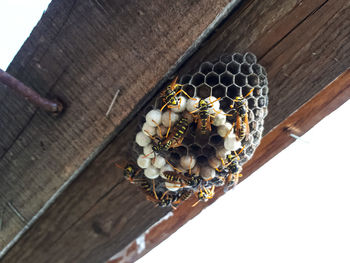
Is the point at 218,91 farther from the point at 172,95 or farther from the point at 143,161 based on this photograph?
the point at 143,161

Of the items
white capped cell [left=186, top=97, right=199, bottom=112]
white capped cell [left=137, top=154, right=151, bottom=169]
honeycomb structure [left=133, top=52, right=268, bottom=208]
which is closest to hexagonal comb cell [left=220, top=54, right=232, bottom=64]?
honeycomb structure [left=133, top=52, right=268, bottom=208]

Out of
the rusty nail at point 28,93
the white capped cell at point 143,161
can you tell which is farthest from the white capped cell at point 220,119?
the rusty nail at point 28,93

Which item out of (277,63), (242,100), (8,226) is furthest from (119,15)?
(8,226)

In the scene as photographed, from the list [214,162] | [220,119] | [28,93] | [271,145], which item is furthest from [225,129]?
[28,93]

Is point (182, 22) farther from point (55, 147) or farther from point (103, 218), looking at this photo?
point (103, 218)

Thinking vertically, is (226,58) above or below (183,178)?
above
